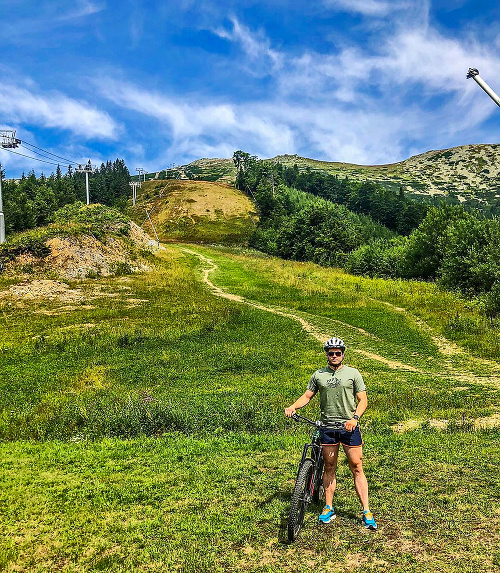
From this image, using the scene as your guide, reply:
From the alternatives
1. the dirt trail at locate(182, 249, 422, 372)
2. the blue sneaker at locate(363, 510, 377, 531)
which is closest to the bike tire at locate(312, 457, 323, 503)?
the blue sneaker at locate(363, 510, 377, 531)

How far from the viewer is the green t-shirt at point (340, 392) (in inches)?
288

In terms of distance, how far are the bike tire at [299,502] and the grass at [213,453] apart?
0.89 feet

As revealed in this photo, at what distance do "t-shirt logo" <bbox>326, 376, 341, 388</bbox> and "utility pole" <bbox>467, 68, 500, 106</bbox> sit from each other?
36.2 ft

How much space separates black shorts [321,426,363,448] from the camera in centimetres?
733

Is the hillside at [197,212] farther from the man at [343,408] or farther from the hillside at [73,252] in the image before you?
the man at [343,408]

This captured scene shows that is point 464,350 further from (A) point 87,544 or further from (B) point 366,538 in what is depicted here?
(A) point 87,544

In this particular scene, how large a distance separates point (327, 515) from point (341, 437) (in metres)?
1.50

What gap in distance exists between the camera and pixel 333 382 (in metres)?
7.39

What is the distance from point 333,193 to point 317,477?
181m

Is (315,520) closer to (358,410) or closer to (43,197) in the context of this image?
(358,410)

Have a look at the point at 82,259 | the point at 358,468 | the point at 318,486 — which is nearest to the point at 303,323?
the point at 318,486

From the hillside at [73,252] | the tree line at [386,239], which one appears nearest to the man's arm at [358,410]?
the tree line at [386,239]

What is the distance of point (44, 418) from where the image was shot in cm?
1464

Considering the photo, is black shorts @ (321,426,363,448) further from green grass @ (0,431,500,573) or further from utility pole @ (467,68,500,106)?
utility pole @ (467,68,500,106)
